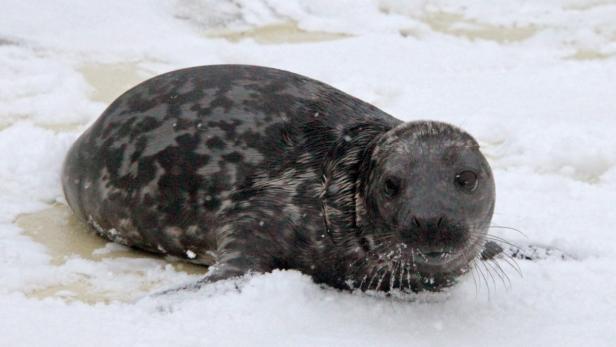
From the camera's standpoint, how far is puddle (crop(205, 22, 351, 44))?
7754 mm

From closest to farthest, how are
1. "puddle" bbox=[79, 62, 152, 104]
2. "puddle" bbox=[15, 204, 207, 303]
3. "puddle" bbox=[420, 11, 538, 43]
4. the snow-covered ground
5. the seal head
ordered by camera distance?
the snow-covered ground → the seal head → "puddle" bbox=[15, 204, 207, 303] → "puddle" bbox=[79, 62, 152, 104] → "puddle" bbox=[420, 11, 538, 43]

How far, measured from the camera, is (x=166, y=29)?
768 cm

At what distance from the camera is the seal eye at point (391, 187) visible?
11.1 feet

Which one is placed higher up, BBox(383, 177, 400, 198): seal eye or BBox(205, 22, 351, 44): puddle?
BBox(205, 22, 351, 44): puddle

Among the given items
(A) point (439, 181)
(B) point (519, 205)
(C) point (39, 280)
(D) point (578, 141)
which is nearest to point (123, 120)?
(C) point (39, 280)

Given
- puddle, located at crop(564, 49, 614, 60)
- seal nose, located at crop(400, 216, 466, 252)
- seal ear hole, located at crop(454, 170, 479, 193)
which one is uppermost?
puddle, located at crop(564, 49, 614, 60)

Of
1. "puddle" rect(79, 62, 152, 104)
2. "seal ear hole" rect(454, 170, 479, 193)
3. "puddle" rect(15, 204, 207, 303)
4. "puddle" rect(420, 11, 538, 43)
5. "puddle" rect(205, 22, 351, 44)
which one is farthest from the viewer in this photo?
"puddle" rect(420, 11, 538, 43)

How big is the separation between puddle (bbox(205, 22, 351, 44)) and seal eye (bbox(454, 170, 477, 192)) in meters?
4.54

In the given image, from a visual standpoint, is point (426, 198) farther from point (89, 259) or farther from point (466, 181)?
point (89, 259)

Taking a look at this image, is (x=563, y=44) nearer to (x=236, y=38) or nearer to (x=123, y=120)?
(x=236, y=38)

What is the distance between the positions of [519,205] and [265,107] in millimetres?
1419

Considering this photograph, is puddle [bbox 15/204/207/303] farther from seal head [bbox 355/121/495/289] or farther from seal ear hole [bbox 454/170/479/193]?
seal ear hole [bbox 454/170/479/193]

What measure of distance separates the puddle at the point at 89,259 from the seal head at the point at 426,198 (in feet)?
3.02

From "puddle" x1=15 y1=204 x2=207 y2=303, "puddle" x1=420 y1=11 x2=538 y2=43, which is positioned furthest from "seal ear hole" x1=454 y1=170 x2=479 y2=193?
"puddle" x1=420 y1=11 x2=538 y2=43
